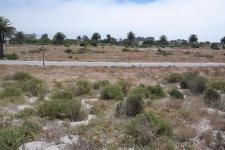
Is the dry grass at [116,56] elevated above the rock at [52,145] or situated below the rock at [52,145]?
below

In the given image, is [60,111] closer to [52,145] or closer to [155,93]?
[52,145]

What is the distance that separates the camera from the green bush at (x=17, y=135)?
7764 millimetres

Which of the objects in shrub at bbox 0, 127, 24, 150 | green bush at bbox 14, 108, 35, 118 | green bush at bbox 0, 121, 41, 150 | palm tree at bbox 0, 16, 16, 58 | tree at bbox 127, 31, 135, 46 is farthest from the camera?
tree at bbox 127, 31, 135, 46

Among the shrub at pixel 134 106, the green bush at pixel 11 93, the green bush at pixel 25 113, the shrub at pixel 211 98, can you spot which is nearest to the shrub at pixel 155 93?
the shrub at pixel 211 98

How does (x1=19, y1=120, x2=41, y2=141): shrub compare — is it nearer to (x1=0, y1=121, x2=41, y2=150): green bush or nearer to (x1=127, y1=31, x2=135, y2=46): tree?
(x1=0, y1=121, x2=41, y2=150): green bush

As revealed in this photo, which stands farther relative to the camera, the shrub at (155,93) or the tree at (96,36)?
the tree at (96,36)

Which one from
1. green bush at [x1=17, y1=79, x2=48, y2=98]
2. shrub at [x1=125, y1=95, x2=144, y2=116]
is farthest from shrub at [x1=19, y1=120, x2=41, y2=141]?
green bush at [x1=17, y1=79, x2=48, y2=98]

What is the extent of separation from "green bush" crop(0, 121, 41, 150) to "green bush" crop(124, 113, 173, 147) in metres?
2.50

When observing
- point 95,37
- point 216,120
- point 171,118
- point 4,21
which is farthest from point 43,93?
point 95,37

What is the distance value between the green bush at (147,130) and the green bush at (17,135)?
2502mm

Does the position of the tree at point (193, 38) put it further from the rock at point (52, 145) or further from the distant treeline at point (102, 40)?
the rock at point (52, 145)

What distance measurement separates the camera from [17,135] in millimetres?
8367

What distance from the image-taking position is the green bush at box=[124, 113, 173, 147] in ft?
28.6

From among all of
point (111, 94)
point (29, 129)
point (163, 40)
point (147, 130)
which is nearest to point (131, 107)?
point (147, 130)
